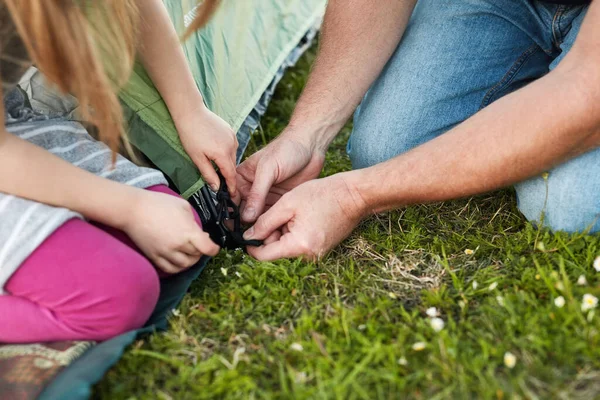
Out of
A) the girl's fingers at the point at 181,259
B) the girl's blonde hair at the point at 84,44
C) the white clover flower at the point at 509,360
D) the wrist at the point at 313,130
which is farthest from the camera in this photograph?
the wrist at the point at 313,130

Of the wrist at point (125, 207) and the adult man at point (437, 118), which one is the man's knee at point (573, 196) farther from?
the wrist at point (125, 207)

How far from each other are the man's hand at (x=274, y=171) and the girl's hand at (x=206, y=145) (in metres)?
0.09

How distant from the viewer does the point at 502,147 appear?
1754mm

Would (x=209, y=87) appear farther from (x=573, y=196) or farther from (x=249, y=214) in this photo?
(x=573, y=196)

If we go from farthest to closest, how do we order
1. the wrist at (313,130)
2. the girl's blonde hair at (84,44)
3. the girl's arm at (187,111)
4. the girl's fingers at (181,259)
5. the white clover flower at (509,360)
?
the wrist at (313,130), the girl's arm at (187,111), the girl's fingers at (181,259), the girl's blonde hair at (84,44), the white clover flower at (509,360)

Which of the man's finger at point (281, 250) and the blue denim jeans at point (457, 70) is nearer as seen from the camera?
the man's finger at point (281, 250)

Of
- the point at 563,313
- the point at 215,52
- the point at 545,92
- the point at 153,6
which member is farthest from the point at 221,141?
the point at 563,313

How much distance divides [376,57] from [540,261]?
37.4 inches

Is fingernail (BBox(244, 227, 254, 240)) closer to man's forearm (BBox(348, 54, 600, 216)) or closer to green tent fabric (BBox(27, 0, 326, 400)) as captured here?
green tent fabric (BBox(27, 0, 326, 400))

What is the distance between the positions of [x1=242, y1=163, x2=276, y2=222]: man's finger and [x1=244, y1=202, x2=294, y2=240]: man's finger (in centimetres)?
8

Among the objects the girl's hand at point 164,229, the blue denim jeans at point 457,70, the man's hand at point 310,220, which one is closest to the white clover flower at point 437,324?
the man's hand at point 310,220

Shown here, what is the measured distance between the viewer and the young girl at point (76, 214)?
4.92 feet

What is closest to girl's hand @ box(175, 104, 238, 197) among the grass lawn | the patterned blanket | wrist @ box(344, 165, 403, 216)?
the grass lawn

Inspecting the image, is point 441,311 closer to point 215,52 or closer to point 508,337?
point 508,337
